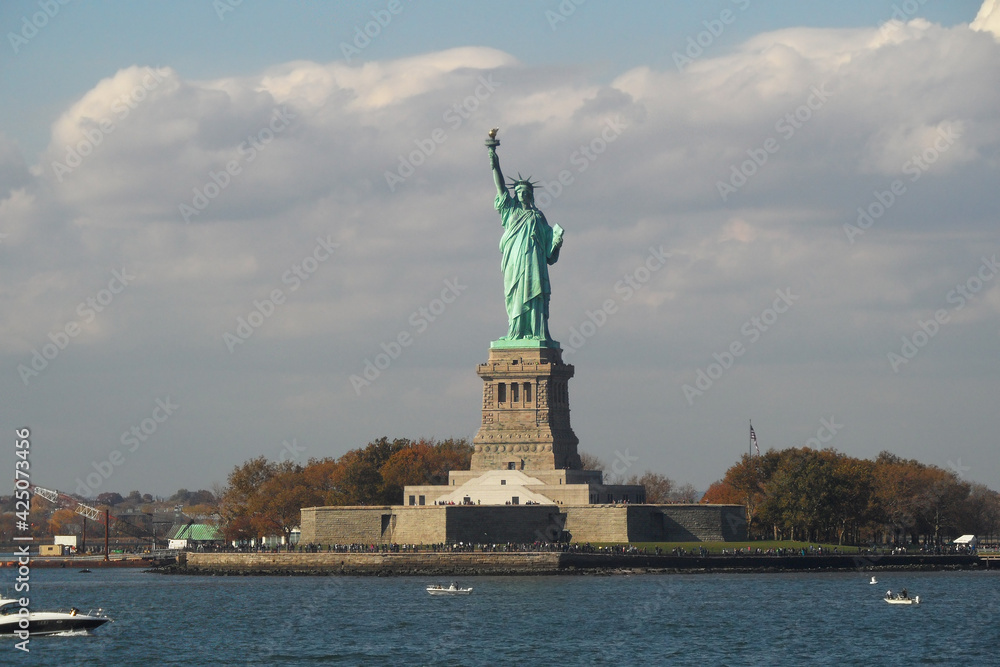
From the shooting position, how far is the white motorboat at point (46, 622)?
61.3 metres

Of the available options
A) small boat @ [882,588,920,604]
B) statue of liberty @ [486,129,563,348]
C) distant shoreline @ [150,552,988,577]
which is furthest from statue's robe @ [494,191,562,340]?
small boat @ [882,588,920,604]

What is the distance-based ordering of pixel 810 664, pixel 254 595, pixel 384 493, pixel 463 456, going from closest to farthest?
pixel 810 664
pixel 254 595
pixel 384 493
pixel 463 456

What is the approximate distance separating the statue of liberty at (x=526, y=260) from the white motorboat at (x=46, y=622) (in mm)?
43740

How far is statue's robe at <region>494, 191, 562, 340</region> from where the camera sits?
4072 inches

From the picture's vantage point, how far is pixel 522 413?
102 metres

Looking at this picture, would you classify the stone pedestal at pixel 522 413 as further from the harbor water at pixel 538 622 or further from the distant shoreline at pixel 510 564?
the harbor water at pixel 538 622

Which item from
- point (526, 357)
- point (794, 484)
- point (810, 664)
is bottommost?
point (810, 664)

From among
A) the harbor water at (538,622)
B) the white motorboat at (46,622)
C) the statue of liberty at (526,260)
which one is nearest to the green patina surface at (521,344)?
the statue of liberty at (526,260)

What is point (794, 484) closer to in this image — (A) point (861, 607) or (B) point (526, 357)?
(B) point (526, 357)

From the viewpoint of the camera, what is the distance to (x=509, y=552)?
3664 inches

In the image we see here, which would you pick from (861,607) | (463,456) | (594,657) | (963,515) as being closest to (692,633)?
(594,657)

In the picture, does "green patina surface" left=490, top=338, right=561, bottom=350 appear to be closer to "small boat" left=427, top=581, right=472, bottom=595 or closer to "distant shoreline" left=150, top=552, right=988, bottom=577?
"distant shoreline" left=150, top=552, right=988, bottom=577

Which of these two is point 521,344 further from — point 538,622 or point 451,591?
point 538,622

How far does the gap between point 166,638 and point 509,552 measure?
30019mm
